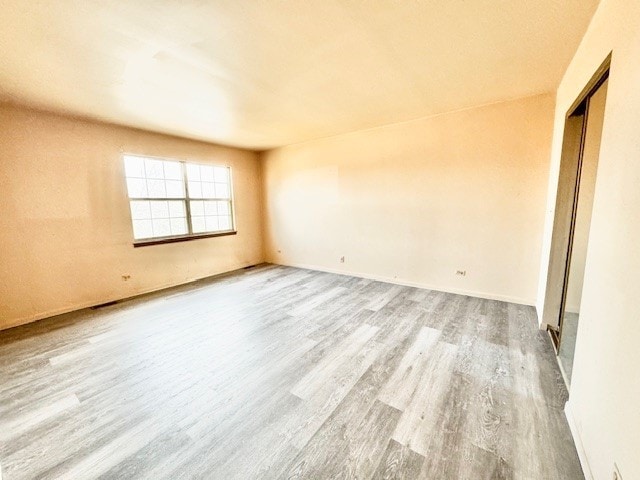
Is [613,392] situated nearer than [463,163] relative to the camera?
Yes

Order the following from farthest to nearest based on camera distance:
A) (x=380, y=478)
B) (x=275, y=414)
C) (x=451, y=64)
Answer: (x=451, y=64), (x=275, y=414), (x=380, y=478)

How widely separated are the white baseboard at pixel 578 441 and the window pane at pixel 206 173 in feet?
17.8

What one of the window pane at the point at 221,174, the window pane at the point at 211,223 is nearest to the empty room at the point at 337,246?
the window pane at the point at 211,223

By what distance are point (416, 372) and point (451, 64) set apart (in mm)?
2585

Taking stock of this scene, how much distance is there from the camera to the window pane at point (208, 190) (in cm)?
488

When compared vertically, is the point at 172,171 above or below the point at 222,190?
above

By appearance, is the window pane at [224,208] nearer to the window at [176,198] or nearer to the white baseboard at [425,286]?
the window at [176,198]

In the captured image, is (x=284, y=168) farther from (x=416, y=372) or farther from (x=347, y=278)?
(x=416, y=372)

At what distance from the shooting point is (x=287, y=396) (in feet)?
5.93

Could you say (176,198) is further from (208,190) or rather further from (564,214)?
(564,214)

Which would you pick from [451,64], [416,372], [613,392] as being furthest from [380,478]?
[451,64]

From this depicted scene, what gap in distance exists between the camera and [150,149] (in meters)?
3.99

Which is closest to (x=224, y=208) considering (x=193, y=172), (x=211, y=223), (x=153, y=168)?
(x=211, y=223)

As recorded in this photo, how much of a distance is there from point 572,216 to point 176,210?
518 cm
